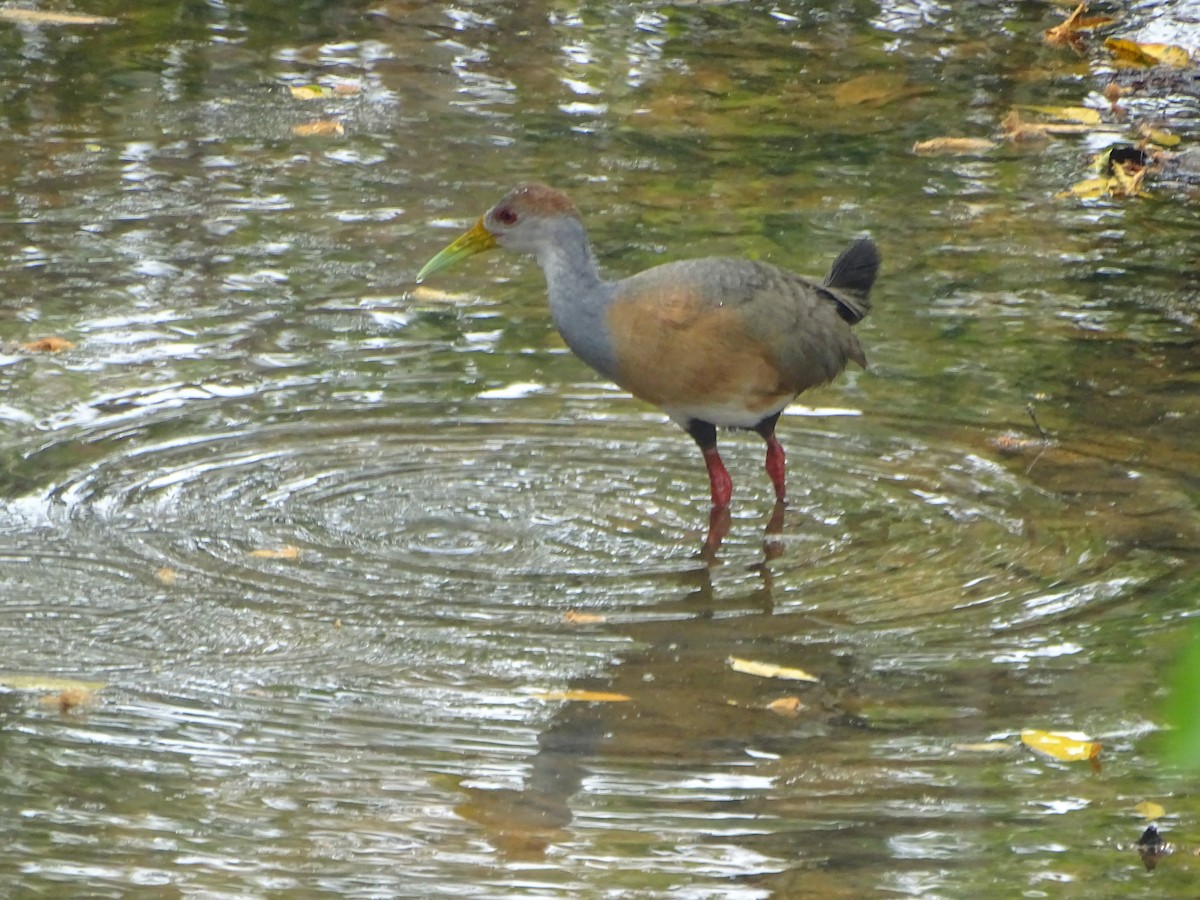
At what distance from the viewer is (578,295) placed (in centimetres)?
675

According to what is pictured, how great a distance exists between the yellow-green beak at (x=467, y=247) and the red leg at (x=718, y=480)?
1.08 m

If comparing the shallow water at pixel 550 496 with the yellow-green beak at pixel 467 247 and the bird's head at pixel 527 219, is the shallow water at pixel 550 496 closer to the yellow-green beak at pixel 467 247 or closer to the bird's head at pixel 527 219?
the yellow-green beak at pixel 467 247

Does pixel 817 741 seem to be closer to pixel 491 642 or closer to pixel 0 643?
pixel 491 642

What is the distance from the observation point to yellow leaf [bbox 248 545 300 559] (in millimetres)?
6398

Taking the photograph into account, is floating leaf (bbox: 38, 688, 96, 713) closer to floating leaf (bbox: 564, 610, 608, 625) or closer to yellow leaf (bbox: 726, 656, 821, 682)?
floating leaf (bbox: 564, 610, 608, 625)

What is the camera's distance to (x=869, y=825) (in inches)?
185

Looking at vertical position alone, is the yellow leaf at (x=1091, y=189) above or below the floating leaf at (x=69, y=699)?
above

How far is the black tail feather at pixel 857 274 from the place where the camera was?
7621 millimetres

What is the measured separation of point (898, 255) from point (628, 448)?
2.40 meters

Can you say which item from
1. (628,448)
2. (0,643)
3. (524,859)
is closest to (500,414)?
(628,448)

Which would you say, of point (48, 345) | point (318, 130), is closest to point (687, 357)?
point (48, 345)

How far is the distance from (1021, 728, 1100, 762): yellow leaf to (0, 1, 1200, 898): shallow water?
Answer: 6cm

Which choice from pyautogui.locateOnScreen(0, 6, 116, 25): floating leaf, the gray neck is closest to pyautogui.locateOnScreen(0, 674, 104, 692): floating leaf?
the gray neck

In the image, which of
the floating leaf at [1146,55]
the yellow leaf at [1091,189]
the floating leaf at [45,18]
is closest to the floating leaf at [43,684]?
the yellow leaf at [1091,189]
